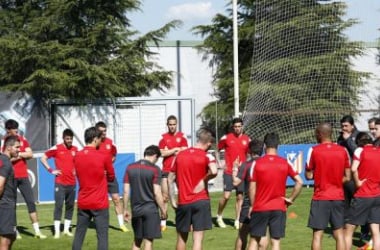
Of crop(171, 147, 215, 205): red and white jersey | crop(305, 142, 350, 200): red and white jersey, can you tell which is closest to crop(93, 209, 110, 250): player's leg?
crop(171, 147, 215, 205): red and white jersey

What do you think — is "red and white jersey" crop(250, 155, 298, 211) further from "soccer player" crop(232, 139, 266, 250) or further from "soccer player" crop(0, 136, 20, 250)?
"soccer player" crop(0, 136, 20, 250)

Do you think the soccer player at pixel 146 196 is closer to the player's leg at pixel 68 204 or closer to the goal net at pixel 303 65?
the player's leg at pixel 68 204

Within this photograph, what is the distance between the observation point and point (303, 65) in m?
28.5

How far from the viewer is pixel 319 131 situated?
10.8m

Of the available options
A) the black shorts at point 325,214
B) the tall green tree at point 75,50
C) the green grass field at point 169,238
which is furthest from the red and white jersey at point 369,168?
the tall green tree at point 75,50

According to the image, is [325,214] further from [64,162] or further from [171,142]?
[64,162]

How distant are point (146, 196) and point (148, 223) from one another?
0.37m

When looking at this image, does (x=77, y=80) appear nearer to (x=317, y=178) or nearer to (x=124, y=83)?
(x=124, y=83)

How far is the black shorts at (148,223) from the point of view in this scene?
1063 centimetres

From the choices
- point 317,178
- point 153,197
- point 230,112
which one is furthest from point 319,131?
point 230,112

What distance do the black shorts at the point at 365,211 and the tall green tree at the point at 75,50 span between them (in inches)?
587

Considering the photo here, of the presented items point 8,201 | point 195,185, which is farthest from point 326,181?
point 8,201

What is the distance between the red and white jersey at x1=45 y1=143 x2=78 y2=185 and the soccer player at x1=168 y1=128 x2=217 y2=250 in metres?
4.19

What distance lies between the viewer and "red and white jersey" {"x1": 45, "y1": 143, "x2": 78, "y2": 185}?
1450cm
